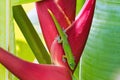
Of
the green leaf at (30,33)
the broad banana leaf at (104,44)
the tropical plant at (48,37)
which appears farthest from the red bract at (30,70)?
the broad banana leaf at (104,44)

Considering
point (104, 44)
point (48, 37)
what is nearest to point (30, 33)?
point (48, 37)

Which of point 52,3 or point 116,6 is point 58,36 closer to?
point 52,3

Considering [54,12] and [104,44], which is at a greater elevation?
[54,12]

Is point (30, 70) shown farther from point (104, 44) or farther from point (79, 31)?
point (104, 44)

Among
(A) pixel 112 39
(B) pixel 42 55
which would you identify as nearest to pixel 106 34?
(A) pixel 112 39

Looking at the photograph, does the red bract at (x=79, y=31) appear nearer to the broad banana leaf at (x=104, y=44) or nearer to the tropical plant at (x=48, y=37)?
the tropical plant at (x=48, y=37)

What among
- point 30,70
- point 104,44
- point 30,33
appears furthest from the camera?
point 104,44

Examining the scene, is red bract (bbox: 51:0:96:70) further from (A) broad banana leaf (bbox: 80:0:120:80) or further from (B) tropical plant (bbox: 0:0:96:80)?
(A) broad banana leaf (bbox: 80:0:120:80)
